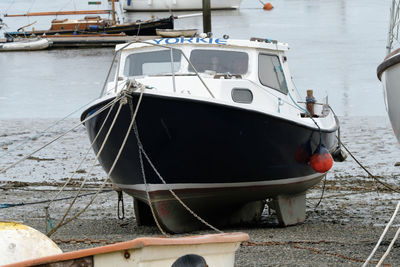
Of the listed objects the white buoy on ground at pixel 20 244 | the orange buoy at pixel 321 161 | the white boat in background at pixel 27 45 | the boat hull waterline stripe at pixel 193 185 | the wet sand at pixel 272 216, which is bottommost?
the wet sand at pixel 272 216

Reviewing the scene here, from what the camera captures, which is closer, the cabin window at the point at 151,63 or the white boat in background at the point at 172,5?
the cabin window at the point at 151,63

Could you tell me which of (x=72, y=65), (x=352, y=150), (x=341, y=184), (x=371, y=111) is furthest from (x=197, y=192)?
(x=72, y=65)

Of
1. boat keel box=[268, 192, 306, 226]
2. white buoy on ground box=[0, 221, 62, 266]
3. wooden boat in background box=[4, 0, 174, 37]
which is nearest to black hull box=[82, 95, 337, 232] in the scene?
boat keel box=[268, 192, 306, 226]

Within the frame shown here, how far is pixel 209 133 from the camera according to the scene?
9266 millimetres

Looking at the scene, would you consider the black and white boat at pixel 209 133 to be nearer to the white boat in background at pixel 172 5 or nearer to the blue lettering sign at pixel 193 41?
the blue lettering sign at pixel 193 41

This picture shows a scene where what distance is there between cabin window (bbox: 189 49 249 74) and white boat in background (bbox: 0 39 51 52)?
112ft

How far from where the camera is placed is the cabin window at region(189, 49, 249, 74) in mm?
10625

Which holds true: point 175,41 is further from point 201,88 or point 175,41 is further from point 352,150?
point 352,150

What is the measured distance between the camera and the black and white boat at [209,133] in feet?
30.1

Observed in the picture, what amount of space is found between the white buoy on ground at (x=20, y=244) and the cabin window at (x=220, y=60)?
4912 millimetres

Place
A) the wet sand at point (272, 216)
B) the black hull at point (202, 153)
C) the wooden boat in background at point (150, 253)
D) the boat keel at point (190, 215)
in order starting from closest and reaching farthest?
the wooden boat in background at point (150, 253)
the wet sand at point (272, 216)
the black hull at point (202, 153)
the boat keel at point (190, 215)

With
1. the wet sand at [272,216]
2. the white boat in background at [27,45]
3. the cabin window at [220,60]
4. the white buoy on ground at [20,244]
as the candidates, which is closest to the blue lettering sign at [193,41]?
the cabin window at [220,60]

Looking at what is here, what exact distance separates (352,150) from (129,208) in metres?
6.13

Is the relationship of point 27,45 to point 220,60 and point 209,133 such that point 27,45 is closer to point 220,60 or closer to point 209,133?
point 220,60
